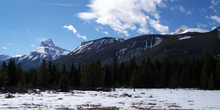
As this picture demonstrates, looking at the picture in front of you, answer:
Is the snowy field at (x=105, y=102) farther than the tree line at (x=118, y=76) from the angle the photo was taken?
No

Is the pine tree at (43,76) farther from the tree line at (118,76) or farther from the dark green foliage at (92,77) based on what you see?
the dark green foliage at (92,77)

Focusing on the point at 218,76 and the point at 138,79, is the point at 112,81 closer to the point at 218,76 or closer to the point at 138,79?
the point at 138,79

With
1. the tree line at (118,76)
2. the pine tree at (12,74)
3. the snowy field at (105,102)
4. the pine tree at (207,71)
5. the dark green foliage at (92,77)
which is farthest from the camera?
the pine tree at (12,74)

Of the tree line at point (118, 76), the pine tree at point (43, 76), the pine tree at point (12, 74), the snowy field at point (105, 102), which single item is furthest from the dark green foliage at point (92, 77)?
the snowy field at point (105, 102)

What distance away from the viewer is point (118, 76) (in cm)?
9262

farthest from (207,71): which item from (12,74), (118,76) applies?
(12,74)

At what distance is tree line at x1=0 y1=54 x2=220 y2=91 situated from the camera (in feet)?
182

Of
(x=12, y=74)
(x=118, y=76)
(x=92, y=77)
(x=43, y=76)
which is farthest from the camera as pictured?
(x=118, y=76)

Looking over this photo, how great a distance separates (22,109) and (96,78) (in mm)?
45606

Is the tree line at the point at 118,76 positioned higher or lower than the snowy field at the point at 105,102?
higher

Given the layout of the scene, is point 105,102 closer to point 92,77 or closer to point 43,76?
point 92,77

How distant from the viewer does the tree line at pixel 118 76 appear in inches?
2190

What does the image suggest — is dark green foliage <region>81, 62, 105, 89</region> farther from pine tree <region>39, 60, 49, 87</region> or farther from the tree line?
pine tree <region>39, 60, 49, 87</region>

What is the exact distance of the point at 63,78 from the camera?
142 ft
